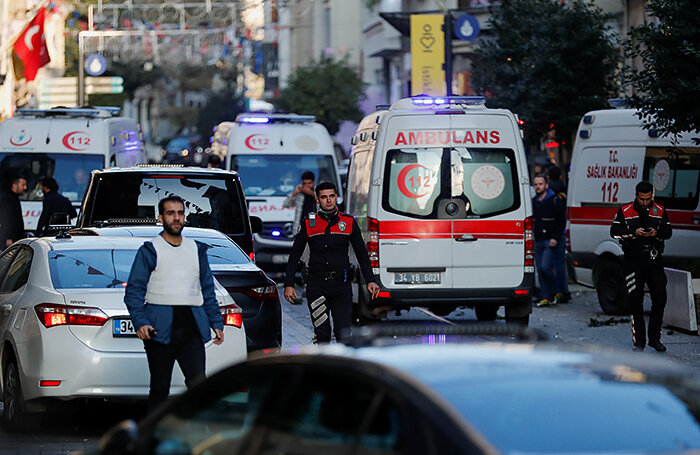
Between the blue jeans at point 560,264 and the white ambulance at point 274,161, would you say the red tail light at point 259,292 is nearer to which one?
the blue jeans at point 560,264

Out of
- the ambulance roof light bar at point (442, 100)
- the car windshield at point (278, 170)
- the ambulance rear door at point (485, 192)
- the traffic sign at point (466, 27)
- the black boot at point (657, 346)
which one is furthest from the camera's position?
the traffic sign at point (466, 27)

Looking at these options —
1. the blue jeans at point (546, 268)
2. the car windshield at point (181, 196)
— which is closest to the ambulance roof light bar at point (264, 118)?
the blue jeans at point (546, 268)

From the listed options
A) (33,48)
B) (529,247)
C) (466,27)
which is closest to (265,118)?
(466,27)

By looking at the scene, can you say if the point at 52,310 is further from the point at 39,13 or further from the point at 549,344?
the point at 39,13

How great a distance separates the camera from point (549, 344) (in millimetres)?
4645

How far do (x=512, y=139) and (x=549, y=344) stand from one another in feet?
33.8

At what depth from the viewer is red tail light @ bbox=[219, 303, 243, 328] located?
9.41 meters

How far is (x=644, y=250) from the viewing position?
531 inches

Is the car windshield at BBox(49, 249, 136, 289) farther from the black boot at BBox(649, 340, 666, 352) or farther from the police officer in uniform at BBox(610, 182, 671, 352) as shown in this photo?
the black boot at BBox(649, 340, 666, 352)

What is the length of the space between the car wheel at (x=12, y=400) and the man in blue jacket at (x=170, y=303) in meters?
1.34

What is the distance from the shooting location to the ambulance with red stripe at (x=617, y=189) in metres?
16.2

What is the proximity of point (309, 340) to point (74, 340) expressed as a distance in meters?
5.99

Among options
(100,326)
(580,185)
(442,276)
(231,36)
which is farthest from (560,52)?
(231,36)

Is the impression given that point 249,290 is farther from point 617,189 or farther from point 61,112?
point 61,112
